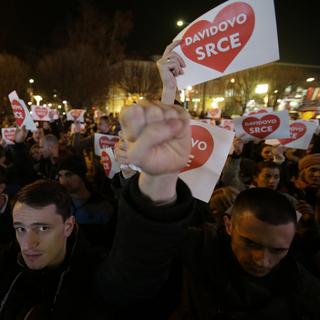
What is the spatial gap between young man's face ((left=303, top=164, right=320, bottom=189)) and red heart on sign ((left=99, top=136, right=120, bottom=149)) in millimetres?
3192

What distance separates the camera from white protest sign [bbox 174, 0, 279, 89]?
216 centimetres

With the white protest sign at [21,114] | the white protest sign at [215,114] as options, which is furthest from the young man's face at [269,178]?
the white protest sign at [215,114]

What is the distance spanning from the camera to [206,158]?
2.56m

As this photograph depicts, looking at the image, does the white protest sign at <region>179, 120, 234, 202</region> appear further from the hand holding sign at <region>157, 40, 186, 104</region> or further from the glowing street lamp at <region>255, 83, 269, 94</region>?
the glowing street lamp at <region>255, 83, 269, 94</region>

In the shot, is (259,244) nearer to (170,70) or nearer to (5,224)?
(170,70)

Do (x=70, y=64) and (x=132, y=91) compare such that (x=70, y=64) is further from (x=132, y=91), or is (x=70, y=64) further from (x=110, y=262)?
(x=110, y=262)

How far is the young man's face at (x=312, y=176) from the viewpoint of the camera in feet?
13.4

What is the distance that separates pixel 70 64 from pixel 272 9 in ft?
97.2

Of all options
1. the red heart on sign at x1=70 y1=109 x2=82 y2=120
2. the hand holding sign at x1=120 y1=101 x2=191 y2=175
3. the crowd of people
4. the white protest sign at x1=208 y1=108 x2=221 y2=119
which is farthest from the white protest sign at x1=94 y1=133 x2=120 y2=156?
the white protest sign at x1=208 y1=108 x2=221 y2=119

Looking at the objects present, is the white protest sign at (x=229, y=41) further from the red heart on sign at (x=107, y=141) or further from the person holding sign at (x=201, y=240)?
the red heart on sign at (x=107, y=141)

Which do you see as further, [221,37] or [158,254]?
[221,37]

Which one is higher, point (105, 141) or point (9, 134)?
point (105, 141)

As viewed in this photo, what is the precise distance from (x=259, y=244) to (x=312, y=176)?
2.78 meters

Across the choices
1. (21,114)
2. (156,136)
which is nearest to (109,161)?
(21,114)
